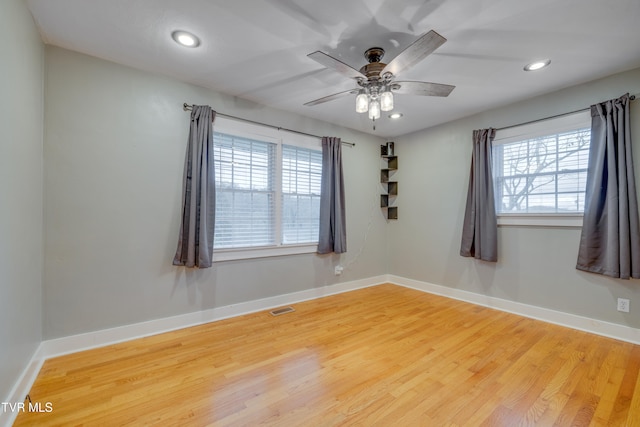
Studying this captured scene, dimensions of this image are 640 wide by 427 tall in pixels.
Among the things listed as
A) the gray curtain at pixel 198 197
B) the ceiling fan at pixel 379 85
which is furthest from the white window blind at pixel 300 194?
the ceiling fan at pixel 379 85

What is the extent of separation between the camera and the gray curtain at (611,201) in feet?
8.40

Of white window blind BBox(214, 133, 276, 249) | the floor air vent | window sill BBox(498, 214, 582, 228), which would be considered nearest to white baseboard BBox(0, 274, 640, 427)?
the floor air vent

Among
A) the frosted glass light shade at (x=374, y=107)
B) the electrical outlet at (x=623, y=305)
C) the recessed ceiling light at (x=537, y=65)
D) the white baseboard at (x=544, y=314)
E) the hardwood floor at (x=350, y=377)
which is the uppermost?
the recessed ceiling light at (x=537, y=65)

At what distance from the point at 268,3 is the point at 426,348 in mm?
3003

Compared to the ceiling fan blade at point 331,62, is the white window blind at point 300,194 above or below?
below

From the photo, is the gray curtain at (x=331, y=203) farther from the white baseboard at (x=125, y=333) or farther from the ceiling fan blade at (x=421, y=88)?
the ceiling fan blade at (x=421, y=88)

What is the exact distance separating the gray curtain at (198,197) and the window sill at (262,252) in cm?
22

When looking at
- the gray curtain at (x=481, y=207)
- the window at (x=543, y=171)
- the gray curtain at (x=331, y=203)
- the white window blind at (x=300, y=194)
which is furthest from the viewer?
the gray curtain at (x=331, y=203)

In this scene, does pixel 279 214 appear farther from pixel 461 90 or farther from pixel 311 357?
pixel 461 90

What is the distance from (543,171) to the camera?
322cm

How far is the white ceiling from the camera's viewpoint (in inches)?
73.5

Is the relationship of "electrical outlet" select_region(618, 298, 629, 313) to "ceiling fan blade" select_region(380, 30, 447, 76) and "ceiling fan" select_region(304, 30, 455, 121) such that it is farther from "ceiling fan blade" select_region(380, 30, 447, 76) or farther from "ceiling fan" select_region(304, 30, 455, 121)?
"ceiling fan blade" select_region(380, 30, 447, 76)

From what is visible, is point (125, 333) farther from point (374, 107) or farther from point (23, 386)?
point (374, 107)

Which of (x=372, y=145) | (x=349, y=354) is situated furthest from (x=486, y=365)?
(x=372, y=145)
